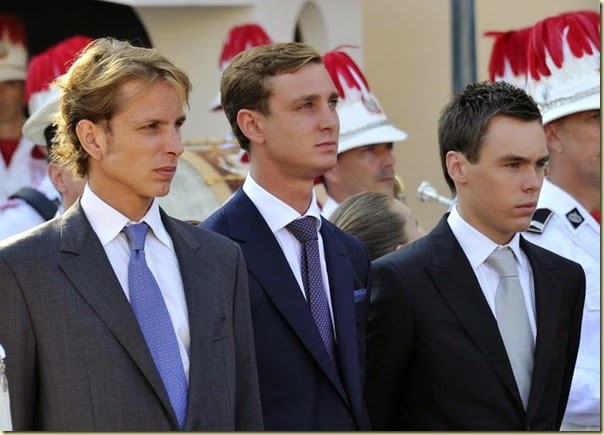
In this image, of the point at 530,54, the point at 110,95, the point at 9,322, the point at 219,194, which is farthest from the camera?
the point at 219,194

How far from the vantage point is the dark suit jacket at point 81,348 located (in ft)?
13.7

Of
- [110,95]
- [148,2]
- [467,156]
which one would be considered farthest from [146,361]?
[148,2]

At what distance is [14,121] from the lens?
973 centimetres

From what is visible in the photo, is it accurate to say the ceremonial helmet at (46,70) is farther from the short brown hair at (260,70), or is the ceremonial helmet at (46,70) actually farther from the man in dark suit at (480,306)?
the man in dark suit at (480,306)

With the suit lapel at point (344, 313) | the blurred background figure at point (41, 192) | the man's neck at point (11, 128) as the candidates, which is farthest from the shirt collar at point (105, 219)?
the man's neck at point (11, 128)

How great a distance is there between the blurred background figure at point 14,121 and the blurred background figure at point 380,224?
3.41 metres

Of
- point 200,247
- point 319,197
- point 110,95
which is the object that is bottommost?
point 319,197

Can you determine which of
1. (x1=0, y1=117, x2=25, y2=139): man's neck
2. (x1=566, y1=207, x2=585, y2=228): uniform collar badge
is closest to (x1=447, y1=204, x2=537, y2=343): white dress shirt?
(x1=566, y1=207, x2=585, y2=228): uniform collar badge

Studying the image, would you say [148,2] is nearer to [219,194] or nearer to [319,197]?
[319,197]

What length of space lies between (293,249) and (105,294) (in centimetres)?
78

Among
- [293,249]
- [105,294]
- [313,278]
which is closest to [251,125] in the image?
[293,249]

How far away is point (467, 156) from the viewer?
5.16 m

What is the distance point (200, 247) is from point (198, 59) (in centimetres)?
697

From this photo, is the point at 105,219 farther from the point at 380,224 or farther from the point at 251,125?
the point at 380,224
